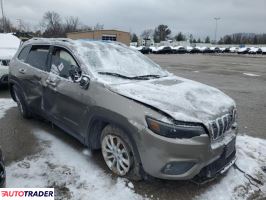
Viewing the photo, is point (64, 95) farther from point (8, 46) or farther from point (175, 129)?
point (8, 46)

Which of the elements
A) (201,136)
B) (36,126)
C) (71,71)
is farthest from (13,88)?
(201,136)

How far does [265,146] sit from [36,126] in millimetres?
4122

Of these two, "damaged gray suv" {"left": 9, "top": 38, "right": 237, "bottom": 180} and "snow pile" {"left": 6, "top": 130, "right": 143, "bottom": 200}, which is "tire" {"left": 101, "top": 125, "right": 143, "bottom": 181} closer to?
"damaged gray suv" {"left": 9, "top": 38, "right": 237, "bottom": 180}

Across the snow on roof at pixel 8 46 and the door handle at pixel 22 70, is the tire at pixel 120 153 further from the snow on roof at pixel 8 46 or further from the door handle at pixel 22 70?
the snow on roof at pixel 8 46

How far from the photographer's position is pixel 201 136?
9.53 feet

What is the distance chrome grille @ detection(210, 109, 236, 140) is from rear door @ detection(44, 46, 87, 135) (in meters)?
1.63

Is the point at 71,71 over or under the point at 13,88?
over

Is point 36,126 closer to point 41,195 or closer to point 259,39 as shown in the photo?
point 41,195

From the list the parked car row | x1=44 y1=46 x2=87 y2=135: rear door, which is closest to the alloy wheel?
x1=44 y1=46 x2=87 y2=135: rear door

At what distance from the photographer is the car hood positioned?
2990 mm

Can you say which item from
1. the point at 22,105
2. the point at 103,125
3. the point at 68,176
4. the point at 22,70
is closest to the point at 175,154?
the point at 103,125

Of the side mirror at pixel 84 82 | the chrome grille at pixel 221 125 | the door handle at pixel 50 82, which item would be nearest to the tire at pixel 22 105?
the door handle at pixel 50 82

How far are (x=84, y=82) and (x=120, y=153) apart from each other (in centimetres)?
103

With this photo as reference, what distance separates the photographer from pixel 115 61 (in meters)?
4.19
